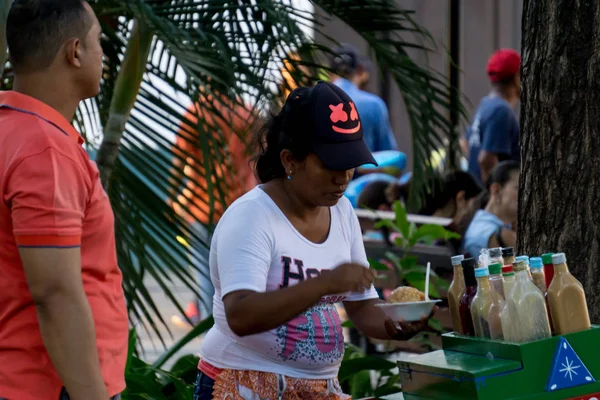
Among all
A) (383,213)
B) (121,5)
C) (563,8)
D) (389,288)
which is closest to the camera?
(563,8)

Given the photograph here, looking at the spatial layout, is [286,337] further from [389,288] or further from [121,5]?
[389,288]

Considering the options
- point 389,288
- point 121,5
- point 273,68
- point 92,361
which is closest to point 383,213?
point 389,288

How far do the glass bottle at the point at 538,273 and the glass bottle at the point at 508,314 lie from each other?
73 millimetres

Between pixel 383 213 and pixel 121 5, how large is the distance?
309 centimetres

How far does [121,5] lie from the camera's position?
142 inches

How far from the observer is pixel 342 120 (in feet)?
8.23

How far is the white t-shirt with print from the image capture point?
7.95ft

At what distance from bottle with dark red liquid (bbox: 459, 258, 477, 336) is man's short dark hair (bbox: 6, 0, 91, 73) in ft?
3.98

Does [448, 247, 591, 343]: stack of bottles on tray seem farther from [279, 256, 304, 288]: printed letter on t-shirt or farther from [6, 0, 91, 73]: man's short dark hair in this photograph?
[6, 0, 91, 73]: man's short dark hair

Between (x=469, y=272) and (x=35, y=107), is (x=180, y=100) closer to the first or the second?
(x=469, y=272)

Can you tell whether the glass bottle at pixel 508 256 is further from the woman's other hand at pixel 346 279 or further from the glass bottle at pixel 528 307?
the woman's other hand at pixel 346 279

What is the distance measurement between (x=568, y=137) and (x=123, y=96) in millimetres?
1655

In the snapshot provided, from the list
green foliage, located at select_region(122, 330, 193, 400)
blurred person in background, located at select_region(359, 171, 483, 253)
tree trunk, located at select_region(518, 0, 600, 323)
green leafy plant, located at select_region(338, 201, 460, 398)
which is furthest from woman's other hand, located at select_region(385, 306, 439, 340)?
blurred person in background, located at select_region(359, 171, 483, 253)

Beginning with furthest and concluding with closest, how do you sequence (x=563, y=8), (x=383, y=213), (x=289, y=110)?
(x=383, y=213), (x=563, y=8), (x=289, y=110)
